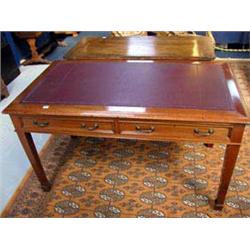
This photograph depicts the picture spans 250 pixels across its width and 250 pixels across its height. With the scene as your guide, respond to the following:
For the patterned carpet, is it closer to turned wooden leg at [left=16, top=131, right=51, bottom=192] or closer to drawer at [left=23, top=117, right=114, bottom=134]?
turned wooden leg at [left=16, top=131, right=51, bottom=192]

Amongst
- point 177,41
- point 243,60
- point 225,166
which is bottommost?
point 243,60

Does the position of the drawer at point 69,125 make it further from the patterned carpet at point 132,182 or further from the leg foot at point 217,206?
the leg foot at point 217,206

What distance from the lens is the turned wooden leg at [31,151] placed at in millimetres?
1732

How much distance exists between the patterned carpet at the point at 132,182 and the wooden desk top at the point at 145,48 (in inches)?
31.0

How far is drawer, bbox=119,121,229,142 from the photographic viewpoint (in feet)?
4.79

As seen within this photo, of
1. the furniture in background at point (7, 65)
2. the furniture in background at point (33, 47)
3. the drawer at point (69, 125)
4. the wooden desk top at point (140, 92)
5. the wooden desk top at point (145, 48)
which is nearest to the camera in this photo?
the wooden desk top at point (140, 92)

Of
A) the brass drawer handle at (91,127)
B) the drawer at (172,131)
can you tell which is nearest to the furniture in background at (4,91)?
the brass drawer handle at (91,127)

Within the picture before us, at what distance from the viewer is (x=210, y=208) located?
6.09 ft

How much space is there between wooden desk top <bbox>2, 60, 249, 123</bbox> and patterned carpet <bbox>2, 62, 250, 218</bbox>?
765 millimetres

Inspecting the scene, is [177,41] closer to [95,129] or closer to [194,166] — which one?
[194,166]

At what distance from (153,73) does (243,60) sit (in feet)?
9.26

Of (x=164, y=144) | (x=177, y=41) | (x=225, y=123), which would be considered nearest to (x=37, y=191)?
(x=164, y=144)

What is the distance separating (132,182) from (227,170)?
75 cm

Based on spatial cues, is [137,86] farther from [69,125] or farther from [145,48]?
[145,48]
